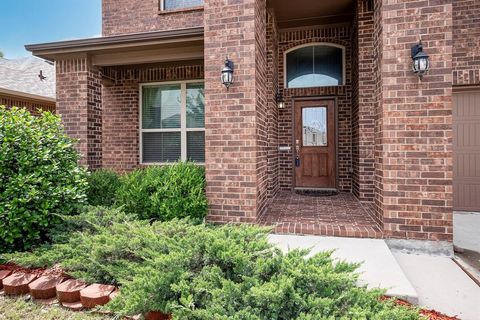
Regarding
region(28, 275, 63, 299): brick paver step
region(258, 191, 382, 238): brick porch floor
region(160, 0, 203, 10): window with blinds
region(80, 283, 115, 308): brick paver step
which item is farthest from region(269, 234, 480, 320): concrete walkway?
region(160, 0, 203, 10): window with blinds

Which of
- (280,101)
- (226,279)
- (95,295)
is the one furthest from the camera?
(280,101)

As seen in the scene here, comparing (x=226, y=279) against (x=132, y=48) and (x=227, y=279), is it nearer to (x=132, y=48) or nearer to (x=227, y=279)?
(x=227, y=279)

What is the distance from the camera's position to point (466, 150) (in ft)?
18.3

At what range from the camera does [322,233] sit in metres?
3.74

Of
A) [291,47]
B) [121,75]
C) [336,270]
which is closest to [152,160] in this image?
[121,75]

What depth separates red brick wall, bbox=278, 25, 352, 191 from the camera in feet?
21.0

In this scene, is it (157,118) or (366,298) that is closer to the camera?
(366,298)

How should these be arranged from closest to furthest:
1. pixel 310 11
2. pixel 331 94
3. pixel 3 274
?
pixel 3 274 < pixel 310 11 < pixel 331 94

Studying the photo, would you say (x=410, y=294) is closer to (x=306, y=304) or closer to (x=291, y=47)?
(x=306, y=304)

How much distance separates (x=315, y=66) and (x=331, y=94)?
0.79 m

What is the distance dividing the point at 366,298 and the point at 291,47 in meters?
6.05

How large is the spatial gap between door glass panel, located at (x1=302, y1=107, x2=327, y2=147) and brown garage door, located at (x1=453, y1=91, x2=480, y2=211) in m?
2.52

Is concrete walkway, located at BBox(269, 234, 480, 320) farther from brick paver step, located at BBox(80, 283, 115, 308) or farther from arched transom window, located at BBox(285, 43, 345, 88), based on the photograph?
arched transom window, located at BBox(285, 43, 345, 88)

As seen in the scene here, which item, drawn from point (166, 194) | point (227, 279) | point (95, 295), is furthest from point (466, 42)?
point (95, 295)
